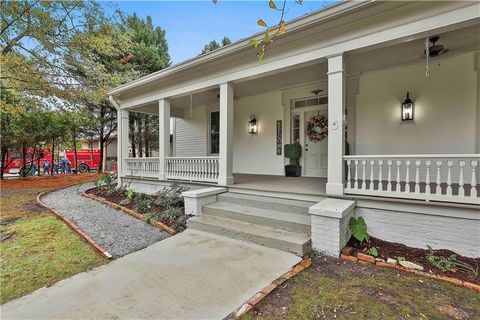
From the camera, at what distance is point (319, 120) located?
21.3 ft

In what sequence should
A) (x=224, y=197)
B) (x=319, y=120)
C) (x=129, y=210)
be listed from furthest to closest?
(x=319, y=120), (x=129, y=210), (x=224, y=197)

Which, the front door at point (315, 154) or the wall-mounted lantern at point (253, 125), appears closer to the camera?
the front door at point (315, 154)

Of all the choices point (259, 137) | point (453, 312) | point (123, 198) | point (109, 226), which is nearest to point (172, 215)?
point (109, 226)

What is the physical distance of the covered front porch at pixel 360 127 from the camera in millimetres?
3871

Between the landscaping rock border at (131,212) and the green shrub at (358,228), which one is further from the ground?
the green shrub at (358,228)

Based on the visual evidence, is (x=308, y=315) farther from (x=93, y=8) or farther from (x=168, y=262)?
(x=93, y=8)

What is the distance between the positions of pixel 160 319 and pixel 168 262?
1.05m

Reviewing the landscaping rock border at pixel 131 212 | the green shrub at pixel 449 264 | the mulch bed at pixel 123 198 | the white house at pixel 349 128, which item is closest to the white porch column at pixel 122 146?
the white house at pixel 349 128

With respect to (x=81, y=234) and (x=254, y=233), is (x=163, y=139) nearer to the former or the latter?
(x=81, y=234)

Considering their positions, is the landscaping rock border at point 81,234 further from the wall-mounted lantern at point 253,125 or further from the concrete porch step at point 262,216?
the wall-mounted lantern at point 253,125

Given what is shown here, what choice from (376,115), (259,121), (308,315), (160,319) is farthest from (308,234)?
(259,121)

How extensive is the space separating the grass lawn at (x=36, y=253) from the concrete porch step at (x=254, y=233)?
1.52 m

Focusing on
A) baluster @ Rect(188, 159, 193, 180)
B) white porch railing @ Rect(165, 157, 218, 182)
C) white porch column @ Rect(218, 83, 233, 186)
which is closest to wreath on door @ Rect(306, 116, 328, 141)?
white porch column @ Rect(218, 83, 233, 186)

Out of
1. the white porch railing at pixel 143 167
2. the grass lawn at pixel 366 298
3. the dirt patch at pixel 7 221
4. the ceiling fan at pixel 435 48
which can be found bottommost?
the grass lawn at pixel 366 298
